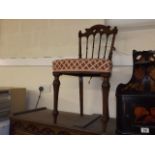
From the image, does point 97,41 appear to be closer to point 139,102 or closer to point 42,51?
point 42,51

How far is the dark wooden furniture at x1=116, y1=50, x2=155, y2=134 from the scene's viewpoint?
1380 millimetres

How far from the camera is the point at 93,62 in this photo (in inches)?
62.0

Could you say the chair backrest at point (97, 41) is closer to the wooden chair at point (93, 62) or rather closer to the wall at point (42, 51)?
the wooden chair at point (93, 62)

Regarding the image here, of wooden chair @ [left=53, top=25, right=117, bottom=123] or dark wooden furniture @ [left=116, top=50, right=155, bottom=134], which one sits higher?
wooden chair @ [left=53, top=25, right=117, bottom=123]

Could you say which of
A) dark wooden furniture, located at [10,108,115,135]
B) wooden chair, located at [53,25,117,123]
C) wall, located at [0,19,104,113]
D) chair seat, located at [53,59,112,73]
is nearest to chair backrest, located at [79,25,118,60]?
wooden chair, located at [53,25,117,123]

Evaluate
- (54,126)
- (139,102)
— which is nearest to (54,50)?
(54,126)

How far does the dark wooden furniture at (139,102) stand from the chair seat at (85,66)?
197 mm

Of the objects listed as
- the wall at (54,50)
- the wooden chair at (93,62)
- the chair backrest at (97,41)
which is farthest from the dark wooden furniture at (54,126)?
the chair backrest at (97,41)

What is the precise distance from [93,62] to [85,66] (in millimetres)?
71

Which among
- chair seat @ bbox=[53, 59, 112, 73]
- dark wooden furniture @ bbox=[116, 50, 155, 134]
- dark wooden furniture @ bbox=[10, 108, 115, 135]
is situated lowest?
dark wooden furniture @ bbox=[10, 108, 115, 135]

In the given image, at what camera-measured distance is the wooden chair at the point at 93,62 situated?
5.15 ft

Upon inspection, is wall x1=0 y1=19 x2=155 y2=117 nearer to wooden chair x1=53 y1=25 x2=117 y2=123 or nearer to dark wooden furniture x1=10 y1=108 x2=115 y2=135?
wooden chair x1=53 y1=25 x2=117 y2=123
